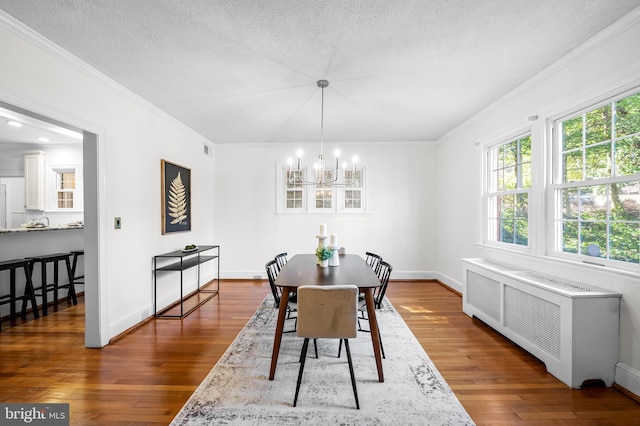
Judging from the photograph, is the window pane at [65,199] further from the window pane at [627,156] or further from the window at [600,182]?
the window pane at [627,156]

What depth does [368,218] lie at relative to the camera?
546 centimetres

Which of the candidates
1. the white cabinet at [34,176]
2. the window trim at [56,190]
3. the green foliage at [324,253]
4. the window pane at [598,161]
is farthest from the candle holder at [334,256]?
the white cabinet at [34,176]

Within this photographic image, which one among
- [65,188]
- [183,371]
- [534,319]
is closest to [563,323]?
[534,319]

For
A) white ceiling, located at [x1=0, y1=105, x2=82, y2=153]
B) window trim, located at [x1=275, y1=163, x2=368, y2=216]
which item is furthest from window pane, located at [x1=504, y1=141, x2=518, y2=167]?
white ceiling, located at [x1=0, y1=105, x2=82, y2=153]

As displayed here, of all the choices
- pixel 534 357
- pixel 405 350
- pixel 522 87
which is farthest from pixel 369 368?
pixel 522 87

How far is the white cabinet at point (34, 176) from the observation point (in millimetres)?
5535

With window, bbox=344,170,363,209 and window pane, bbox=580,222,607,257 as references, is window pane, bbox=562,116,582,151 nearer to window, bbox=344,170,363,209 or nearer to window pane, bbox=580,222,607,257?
window pane, bbox=580,222,607,257

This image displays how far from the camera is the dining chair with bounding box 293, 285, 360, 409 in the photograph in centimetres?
195

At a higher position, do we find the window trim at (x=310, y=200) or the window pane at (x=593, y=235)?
the window trim at (x=310, y=200)

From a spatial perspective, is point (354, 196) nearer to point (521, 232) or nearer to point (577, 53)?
point (521, 232)

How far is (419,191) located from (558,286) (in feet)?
10.7

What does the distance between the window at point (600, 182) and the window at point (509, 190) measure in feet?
1.50

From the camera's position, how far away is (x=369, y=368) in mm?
2369

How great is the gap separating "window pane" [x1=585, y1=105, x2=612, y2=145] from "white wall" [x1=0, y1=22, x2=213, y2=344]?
15.3 ft
